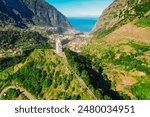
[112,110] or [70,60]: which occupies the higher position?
[112,110]

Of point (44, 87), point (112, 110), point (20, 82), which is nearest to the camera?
point (112, 110)

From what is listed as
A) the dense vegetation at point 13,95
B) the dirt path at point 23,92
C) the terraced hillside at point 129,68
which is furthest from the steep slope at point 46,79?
the terraced hillside at point 129,68

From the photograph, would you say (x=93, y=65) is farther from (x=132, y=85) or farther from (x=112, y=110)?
(x=112, y=110)

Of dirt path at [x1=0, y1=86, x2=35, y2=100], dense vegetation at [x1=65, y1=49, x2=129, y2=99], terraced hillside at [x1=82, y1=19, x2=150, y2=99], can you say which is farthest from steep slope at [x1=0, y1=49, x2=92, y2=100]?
terraced hillside at [x1=82, y1=19, x2=150, y2=99]

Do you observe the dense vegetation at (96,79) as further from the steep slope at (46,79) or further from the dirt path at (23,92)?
the dirt path at (23,92)

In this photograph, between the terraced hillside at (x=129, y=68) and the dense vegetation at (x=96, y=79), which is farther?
the terraced hillside at (x=129, y=68)

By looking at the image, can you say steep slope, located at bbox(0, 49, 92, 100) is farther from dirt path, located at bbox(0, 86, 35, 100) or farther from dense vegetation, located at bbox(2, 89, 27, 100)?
dirt path, located at bbox(0, 86, 35, 100)

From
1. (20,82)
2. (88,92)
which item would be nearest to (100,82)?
(88,92)

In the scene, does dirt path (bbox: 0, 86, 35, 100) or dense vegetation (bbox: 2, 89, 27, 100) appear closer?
dirt path (bbox: 0, 86, 35, 100)

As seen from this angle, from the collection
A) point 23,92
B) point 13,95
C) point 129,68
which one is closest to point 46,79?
point 23,92

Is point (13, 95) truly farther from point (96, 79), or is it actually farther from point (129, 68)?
point (129, 68)

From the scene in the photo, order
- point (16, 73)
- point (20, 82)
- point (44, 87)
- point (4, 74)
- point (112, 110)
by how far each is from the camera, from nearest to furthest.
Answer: point (112, 110) → point (44, 87) → point (20, 82) → point (16, 73) → point (4, 74)
